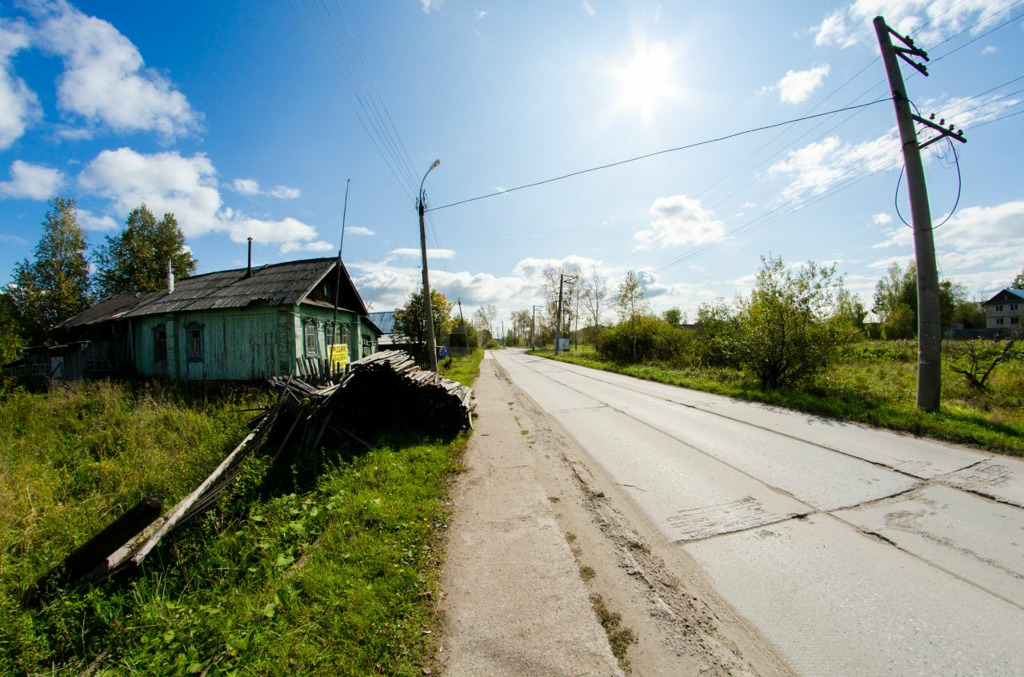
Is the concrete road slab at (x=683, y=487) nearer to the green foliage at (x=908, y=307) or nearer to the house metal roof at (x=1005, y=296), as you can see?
the green foliage at (x=908, y=307)

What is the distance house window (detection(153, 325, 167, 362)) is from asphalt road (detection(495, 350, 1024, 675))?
1993 centimetres

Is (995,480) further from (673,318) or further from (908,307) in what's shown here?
(908,307)

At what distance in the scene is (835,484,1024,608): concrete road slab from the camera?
9.42 feet

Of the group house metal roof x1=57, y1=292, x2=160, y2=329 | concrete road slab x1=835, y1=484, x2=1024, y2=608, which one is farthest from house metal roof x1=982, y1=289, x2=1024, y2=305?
house metal roof x1=57, y1=292, x2=160, y2=329

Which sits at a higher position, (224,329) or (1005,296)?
(1005,296)

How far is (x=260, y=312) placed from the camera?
15344 millimetres

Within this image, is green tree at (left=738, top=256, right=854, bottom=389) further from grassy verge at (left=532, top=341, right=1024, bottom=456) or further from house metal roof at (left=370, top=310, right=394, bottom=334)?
house metal roof at (left=370, top=310, right=394, bottom=334)

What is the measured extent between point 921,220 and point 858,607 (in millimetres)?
9665

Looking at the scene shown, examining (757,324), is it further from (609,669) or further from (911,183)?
(609,669)

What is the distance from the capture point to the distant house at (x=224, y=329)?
15234mm

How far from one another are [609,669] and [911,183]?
11647 mm

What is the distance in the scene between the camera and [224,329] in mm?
15805

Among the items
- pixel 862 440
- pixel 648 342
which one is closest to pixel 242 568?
pixel 862 440

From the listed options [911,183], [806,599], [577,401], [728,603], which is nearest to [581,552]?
[728,603]
